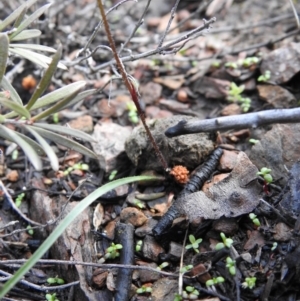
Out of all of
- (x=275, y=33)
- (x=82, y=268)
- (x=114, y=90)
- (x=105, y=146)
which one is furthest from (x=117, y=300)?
(x=275, y=33)

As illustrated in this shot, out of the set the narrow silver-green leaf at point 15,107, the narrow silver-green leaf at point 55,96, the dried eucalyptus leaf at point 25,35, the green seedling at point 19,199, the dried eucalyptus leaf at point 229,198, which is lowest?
the dried eucalyptus leaf at point 229,198

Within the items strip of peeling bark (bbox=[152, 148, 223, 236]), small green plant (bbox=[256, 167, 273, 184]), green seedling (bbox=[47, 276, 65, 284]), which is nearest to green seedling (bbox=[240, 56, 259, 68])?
strip of peeling bark (bbox=[152, 148, 223, 236])

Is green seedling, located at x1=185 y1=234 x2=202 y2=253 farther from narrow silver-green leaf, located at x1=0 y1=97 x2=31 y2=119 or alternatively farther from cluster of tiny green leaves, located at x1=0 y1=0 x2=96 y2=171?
narrow silver-green leaf, located at x1=0 y1=97 x2=31 y2=119

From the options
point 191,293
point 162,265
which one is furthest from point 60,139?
point 191,293

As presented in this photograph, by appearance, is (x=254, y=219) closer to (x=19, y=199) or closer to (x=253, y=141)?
(x=253, y=141)

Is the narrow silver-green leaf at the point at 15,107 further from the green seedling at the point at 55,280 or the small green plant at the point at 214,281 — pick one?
the small green plant at the point at 214,281

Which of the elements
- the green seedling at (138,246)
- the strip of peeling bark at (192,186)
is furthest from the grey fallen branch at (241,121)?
the green seedling at (138,246)
